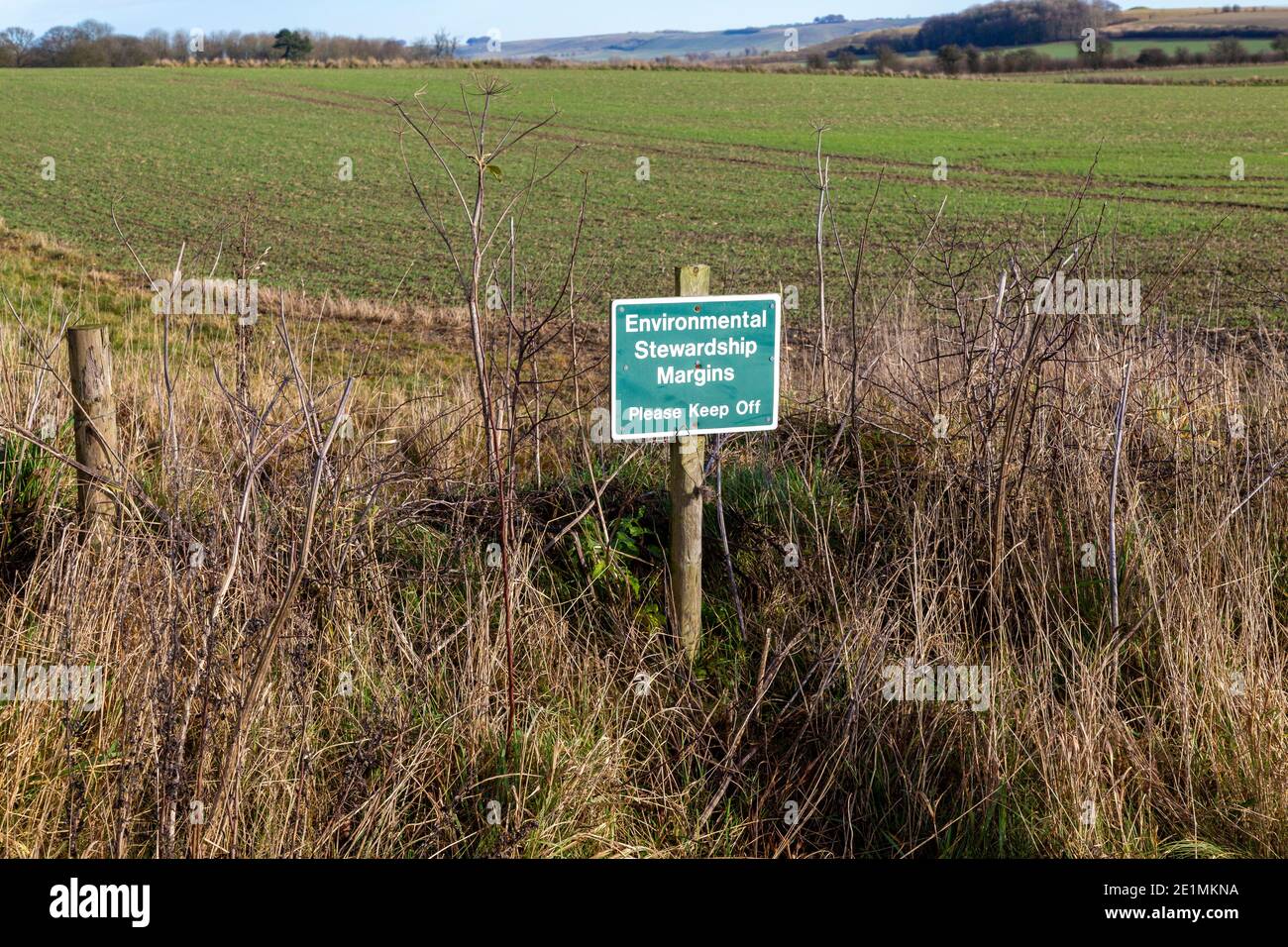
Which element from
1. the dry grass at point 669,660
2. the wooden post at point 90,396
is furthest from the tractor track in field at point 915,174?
the wooden post at point 90,396

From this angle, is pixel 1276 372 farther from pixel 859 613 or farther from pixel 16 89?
pixel 16 89

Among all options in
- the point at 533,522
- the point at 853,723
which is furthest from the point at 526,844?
the point at 533,522

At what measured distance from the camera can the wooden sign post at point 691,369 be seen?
345 centimetres

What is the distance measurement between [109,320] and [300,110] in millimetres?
43505

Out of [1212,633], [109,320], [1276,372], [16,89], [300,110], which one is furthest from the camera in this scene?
[16,89]

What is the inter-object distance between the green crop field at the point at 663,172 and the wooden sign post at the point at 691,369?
0.59 metres

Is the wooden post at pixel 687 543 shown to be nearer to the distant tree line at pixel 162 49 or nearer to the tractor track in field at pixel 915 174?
the tractor track in field at pixel 915 174

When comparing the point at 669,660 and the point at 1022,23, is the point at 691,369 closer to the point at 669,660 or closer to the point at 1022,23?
the point at 669,660

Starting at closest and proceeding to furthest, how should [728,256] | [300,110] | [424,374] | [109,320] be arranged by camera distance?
[424,374], [109,320], [728,256], [300,110]

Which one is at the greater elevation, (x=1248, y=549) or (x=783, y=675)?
(x=1248, y=549)

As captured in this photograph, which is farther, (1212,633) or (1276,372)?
(1276,372)

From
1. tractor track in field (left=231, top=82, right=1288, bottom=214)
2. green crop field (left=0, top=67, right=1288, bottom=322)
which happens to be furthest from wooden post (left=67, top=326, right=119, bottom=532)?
tractor track in field (left=231, top=82, right=1288, bottom=214)

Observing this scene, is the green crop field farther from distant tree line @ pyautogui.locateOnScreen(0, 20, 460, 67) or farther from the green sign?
distant tree line @ pyautogui.locateOnScreen(0, 20, 460, 67)

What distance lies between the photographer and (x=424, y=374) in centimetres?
938
